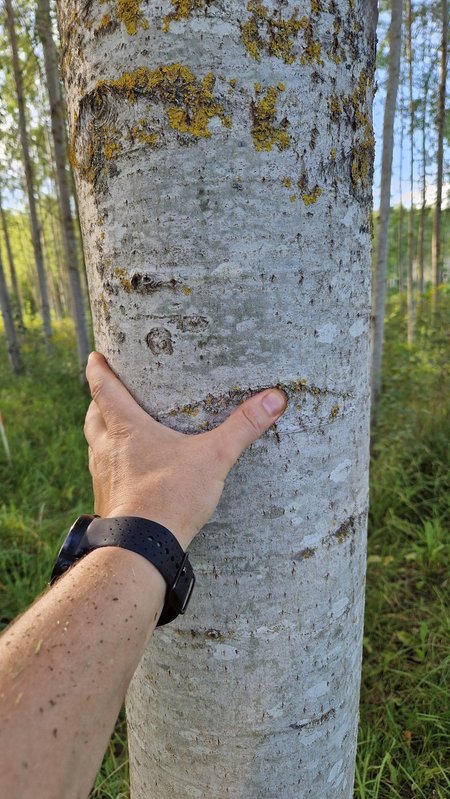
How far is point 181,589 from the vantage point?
75 cm

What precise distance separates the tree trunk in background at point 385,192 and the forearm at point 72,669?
4.77 m

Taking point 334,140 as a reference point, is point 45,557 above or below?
below

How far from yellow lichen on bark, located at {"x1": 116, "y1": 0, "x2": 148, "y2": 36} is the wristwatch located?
0.74 metres

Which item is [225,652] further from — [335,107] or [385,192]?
[385,192]

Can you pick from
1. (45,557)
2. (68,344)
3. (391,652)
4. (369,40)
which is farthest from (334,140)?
(68,344)

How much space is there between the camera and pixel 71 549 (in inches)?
30.4

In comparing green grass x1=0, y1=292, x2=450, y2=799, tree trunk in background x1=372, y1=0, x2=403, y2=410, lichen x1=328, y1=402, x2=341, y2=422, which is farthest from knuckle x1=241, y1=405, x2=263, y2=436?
tree trunk in background x1=372, y1=0, x2=403, y2=410

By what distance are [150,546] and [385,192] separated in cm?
564

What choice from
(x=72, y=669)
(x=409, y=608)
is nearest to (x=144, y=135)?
(x=72, y=669)

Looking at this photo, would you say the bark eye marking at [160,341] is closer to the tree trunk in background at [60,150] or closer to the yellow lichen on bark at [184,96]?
the yellow lichen on bark at [184,96]

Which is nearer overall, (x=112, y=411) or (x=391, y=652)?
(x=112, y=411)

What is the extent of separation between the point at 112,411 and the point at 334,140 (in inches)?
23.1

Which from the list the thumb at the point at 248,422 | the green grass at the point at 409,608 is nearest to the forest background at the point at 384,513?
the green grass at the point at 409,608

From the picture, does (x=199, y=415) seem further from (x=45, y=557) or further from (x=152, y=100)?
(x=45, y=557)
